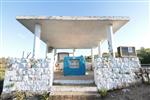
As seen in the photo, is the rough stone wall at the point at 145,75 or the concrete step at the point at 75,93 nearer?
the concrete step at the point at 75,93

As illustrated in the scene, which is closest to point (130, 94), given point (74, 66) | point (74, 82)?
point (74, 82)

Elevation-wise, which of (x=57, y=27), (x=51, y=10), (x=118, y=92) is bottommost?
(x=118, y=92)

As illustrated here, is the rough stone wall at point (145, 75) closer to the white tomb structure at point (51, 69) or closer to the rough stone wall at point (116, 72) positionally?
the rough stone wall at point (116, 72)

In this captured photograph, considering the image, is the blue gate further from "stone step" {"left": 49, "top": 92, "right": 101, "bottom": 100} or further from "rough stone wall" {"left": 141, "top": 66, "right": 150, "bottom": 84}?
"rough stone wall" {"left": 141, "top": 66, "right": 150, "bottom": 84}

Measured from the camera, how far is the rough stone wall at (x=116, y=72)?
5.76m

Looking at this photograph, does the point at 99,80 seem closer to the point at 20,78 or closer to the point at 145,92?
the point at 145,92

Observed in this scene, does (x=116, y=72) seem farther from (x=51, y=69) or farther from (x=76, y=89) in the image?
(x=51, y=69)

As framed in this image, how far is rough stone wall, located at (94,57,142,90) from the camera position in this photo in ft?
18.9

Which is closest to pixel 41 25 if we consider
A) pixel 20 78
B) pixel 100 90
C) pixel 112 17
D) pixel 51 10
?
pixel 51 10

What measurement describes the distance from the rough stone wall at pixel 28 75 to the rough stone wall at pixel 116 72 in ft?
6.21

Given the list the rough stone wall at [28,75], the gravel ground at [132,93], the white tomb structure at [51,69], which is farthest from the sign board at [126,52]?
the rough stone wall at [28,75]

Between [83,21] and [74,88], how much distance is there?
2.80 metres

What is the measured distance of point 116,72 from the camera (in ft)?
19.2

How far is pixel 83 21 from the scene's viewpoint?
6516mm
